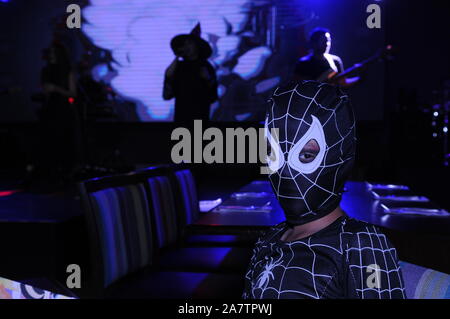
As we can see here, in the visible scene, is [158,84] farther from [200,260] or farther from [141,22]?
[200,260]

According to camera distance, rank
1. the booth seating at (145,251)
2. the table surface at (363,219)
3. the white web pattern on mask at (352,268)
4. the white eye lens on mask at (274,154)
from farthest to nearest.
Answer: the booth seating at (145,251) < the table surface at (363,219) < the white eye lens on mask at (274,154) < the white web pattern on mask at (352,268)

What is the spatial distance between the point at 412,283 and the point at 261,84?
19.1 feet

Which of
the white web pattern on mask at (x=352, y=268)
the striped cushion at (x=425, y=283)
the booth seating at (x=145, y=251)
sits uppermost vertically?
the white web pattern on mask at (x=352, y=268)

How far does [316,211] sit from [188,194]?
226 cm

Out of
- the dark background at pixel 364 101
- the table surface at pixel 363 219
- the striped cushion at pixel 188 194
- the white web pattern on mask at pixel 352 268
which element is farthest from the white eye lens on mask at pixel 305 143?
the dark background at pixel 364 101

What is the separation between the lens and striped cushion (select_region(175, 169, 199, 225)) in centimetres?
297

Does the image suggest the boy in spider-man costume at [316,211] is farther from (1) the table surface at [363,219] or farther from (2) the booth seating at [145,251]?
(2) the booth seating at [145,251]

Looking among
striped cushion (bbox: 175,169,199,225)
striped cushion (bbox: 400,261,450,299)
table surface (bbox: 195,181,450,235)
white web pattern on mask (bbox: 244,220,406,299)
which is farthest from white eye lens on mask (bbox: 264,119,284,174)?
striped cushion (bbox: 175,169,199,225)

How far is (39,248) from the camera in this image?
3.09 meters

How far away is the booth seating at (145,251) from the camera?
1859mm

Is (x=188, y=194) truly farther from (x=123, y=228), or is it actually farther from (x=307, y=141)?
(x=307, y=141)

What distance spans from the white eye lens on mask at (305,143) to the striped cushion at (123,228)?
3.92 ft

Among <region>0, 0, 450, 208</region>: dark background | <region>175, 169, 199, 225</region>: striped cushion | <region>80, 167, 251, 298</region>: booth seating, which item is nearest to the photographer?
<region>80, 167, 251, 298</region>: booth seating

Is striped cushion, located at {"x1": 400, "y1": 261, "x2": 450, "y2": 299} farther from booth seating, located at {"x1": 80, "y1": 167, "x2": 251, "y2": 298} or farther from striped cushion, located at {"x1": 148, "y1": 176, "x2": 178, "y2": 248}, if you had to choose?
striped cushion, located at {"x1": 148, "y1": 176, "x2": 178, "y2": 248}
